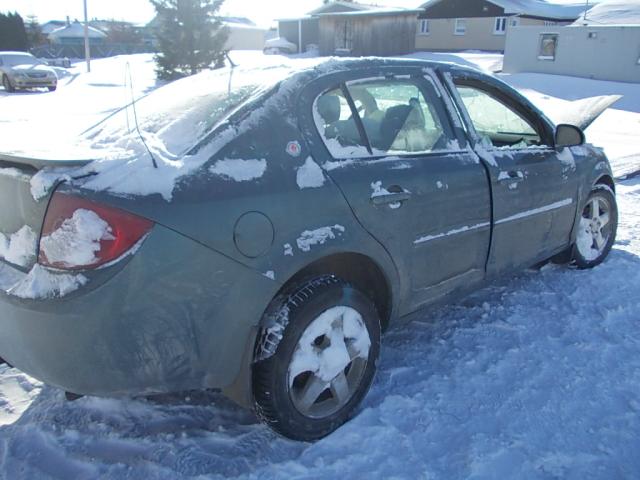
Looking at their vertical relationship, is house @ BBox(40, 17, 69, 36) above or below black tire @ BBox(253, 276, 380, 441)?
above

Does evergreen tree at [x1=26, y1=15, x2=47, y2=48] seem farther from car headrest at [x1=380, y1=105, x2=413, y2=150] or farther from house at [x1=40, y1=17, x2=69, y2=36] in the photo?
car headrest at [x1=380, y1=105, x2=413, y2=150]

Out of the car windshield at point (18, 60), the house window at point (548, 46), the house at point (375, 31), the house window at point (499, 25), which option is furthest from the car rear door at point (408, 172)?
the house window at point (499, 25)

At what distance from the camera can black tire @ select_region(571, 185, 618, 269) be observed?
4383mm

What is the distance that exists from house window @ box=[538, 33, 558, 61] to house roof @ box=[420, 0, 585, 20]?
43.5 feet

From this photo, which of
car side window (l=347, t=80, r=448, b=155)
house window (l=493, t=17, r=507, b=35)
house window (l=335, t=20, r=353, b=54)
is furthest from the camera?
house window (l=493, t=17, r=507, b=35)

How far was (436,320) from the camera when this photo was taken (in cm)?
366

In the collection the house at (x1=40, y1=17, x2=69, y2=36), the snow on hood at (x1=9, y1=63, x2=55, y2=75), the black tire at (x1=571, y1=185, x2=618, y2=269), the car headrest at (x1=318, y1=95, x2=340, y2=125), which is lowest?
the black tire at (x1=571, y1=185, x2=618, y2=269)

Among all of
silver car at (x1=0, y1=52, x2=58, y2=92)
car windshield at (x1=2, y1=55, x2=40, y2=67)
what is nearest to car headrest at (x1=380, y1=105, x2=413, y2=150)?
silver car at (x1=0, y1=52, x2=58, y2=92)

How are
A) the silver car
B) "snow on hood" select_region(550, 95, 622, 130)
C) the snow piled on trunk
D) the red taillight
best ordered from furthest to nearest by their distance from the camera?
the silver car
"snow on hood" select_region(550, 95, 622, 130)
the snow piled on trunk
the red taillight

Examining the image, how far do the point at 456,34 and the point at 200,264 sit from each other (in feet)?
130

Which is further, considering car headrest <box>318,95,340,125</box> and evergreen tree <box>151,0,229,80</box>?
evergreen tree <box>151,0,229,80</box>

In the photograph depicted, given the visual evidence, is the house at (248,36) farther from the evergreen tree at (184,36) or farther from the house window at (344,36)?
the evergreen tree at (184,36)

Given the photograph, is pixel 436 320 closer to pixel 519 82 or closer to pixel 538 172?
pixel 538 172

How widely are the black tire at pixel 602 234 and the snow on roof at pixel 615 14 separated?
23.9m
